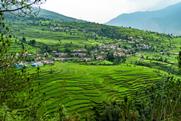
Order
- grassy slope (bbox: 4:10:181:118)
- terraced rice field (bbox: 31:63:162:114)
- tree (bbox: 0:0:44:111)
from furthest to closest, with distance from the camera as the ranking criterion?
1. grassy slope (bbox: 4:10:181:118)
2. terraced rice field (bbox: 31:63:162:114)
3. tree (bbox: 0:0:44:111)

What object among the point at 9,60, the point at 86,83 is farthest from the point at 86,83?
the point at 9,60

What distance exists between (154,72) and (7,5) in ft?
548

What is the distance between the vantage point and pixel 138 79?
6604 inches

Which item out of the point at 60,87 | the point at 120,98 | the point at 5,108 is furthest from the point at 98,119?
the point at 5,108

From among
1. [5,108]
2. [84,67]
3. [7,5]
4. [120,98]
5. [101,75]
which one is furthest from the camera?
[84,67]

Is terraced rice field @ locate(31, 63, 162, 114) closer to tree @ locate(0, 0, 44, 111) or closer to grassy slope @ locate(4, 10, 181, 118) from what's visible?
grassy slope @ locate(4, 10, 181, 118)

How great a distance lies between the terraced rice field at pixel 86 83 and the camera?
5271 inches

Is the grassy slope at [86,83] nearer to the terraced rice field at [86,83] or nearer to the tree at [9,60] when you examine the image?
the terraced rice field at [86,83]

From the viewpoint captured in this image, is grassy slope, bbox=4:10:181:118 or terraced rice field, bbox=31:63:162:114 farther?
grassy slope, bbox=4:10:181:118

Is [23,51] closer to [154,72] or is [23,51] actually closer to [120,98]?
[120,98]

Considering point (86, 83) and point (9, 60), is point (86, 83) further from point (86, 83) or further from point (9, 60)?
point (9, 60)

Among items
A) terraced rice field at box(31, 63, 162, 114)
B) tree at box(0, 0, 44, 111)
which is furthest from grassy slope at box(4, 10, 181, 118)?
tree at box(0, 0, 44, 111)

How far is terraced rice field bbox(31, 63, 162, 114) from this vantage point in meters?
134

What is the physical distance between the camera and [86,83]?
158m
